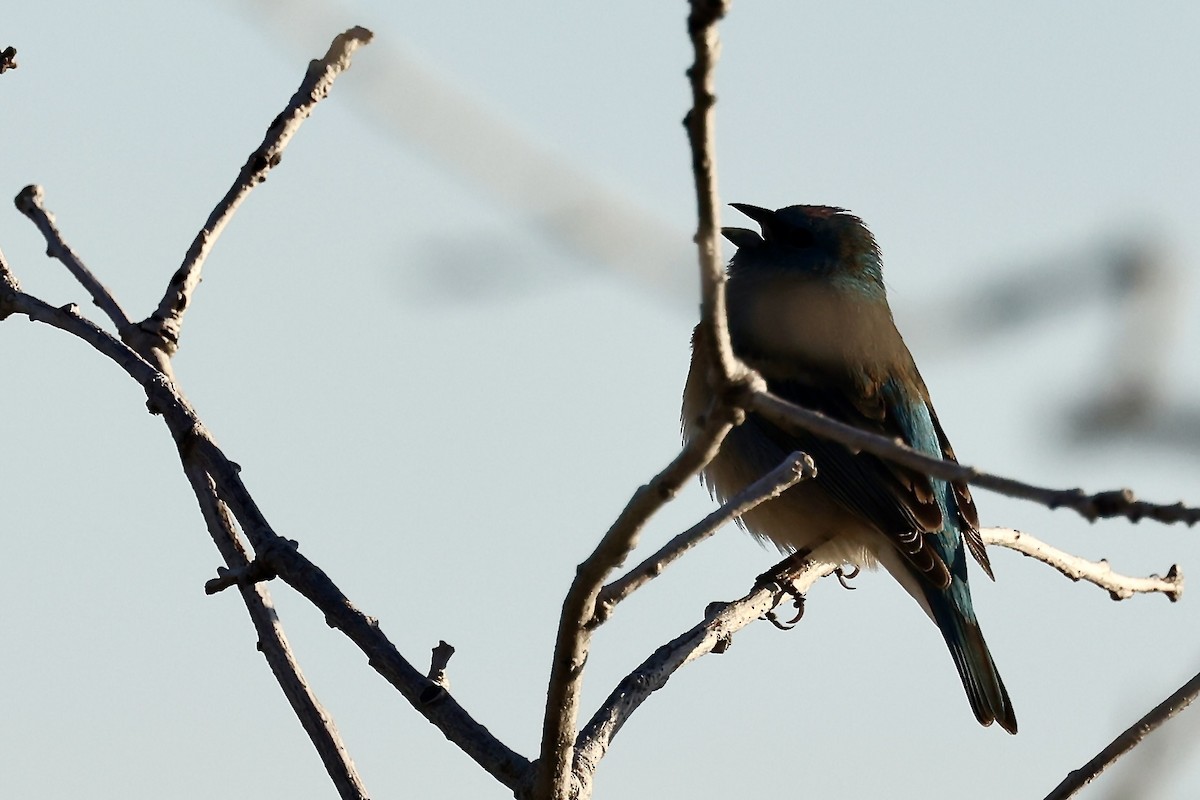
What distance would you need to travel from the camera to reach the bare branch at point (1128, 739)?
10.5ft

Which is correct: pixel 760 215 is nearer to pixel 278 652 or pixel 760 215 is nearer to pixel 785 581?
pixel 785 581

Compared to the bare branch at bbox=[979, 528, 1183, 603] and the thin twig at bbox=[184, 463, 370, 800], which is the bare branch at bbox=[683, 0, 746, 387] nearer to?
the thin twig at bbox=[184, 463, 370, 800]

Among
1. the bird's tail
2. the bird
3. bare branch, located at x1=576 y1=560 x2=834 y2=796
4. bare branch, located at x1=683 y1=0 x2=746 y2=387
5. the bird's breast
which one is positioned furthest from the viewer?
the bird's breast

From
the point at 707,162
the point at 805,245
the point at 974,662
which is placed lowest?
the point at 707,162

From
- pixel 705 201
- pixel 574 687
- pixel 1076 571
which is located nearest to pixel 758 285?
pixel 1076 571

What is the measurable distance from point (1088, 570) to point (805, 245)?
2.32m

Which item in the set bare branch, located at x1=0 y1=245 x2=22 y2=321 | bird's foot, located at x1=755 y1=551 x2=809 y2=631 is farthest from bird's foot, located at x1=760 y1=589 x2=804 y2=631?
bare branch, located at x1=0 y1=245 x2=22 y2=321

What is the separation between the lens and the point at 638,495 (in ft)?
8.13

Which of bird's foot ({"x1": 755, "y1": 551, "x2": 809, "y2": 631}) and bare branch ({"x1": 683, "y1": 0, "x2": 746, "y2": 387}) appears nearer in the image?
bare branch ({"x1": 683, "y1": 0, "x2": 746, "y2": 387})

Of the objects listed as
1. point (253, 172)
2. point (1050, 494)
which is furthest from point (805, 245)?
point (1050, 494)

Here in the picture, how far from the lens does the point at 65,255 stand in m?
4.41

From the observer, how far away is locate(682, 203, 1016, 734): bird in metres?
6.29

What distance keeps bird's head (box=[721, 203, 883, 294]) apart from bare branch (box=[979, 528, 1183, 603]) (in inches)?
68.3

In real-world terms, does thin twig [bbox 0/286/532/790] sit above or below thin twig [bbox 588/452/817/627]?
above
